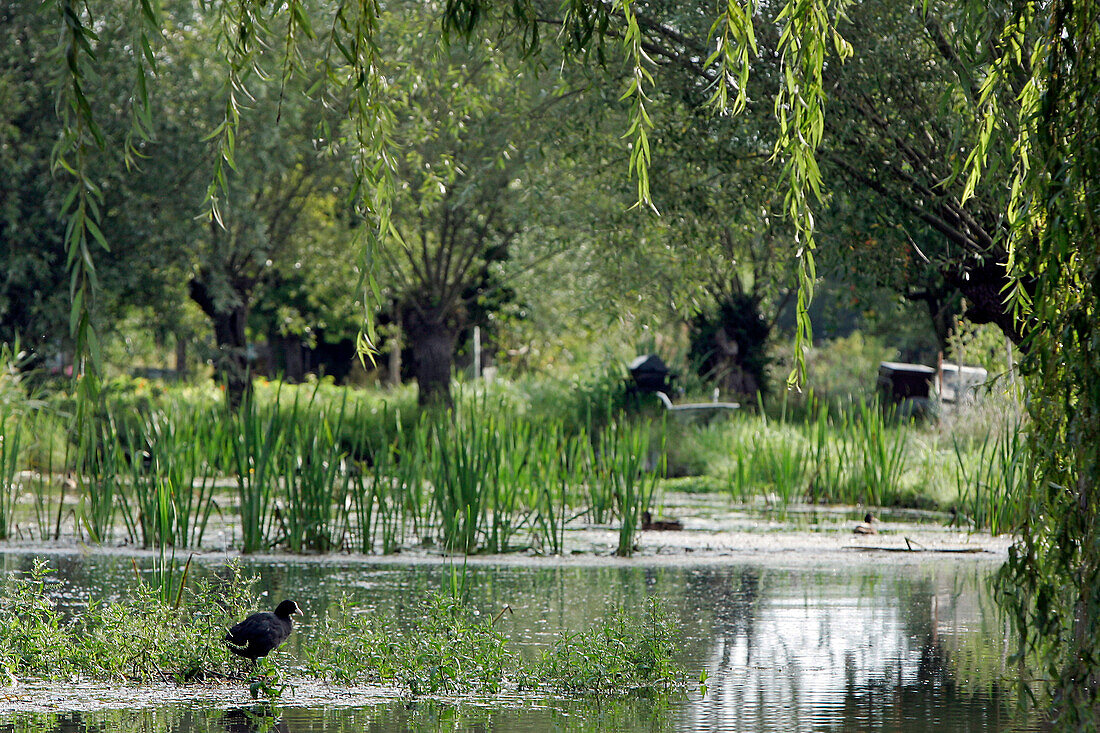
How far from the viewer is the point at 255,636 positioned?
5445mm

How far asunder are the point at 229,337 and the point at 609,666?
18.1m

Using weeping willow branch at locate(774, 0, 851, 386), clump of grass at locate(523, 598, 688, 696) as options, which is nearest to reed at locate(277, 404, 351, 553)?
clump of grass at locate(523, 598, 688, 696)

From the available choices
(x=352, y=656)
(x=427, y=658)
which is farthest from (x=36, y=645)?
(x=427, y=658)

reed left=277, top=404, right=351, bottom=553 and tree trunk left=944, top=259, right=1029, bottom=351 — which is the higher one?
tree trunk left=944, top=259, right=1029, bottom=351

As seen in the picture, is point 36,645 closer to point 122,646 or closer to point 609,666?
point 122,646

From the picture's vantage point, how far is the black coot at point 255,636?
544 centimetres

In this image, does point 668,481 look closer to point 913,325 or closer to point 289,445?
point 289,445

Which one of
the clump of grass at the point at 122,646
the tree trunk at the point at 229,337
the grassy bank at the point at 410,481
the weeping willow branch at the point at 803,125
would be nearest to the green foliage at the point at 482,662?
the clump of grass at the point at 122,646

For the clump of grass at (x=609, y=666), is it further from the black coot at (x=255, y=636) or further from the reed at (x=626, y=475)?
the reed at (x=626, y=475)

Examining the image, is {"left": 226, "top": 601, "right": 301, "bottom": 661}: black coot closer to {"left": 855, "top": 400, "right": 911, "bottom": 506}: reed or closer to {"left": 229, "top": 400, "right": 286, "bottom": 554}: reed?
{"left": 229, "top": 400, "right": 286, "bottom": 554}: reed

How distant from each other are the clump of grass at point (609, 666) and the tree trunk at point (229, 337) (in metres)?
15.6

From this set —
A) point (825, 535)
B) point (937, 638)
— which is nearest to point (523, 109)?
point (825, 535)

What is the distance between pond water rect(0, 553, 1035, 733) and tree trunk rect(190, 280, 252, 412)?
39.0 feet

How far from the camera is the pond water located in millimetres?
4926
